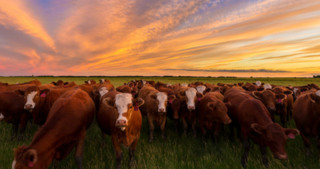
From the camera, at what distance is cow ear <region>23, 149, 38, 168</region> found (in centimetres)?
295

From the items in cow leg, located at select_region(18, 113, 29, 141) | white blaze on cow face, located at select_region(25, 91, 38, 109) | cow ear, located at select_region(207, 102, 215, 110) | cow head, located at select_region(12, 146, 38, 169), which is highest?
white blaze on cow face, located at select_region(25, 91, 38, 109)

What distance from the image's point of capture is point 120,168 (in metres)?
4.58

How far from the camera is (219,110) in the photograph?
5.91 metres

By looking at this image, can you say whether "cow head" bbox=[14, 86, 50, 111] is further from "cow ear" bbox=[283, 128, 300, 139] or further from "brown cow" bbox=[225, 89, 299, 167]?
"cow ear" bbox=[283, 128, 300, 139]

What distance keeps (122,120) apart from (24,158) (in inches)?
73.8

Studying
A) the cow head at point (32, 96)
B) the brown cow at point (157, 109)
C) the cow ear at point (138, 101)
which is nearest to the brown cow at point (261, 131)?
the brown cow at point (157, 109)

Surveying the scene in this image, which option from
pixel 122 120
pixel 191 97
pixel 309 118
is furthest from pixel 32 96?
pixel 309 118

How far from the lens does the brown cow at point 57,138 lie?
3.01 m

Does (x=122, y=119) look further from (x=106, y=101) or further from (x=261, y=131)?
(x=261, y=131)

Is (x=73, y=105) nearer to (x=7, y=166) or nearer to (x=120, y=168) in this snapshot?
(x=120, y=168)

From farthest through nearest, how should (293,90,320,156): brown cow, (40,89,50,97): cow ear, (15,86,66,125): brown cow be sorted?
1. (40,89,50,97): cow ear
2. (15,86,66,125): brown cow
3. (293,90,320,156): brown cow

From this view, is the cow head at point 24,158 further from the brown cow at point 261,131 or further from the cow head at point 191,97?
the cow head at point 191,97

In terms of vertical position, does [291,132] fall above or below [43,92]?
below

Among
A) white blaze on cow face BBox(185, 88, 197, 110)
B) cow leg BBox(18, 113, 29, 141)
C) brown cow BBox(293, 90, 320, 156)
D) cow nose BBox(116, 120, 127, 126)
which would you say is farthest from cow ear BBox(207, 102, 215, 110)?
cow leg BBox(18, 113, 29, 141)
